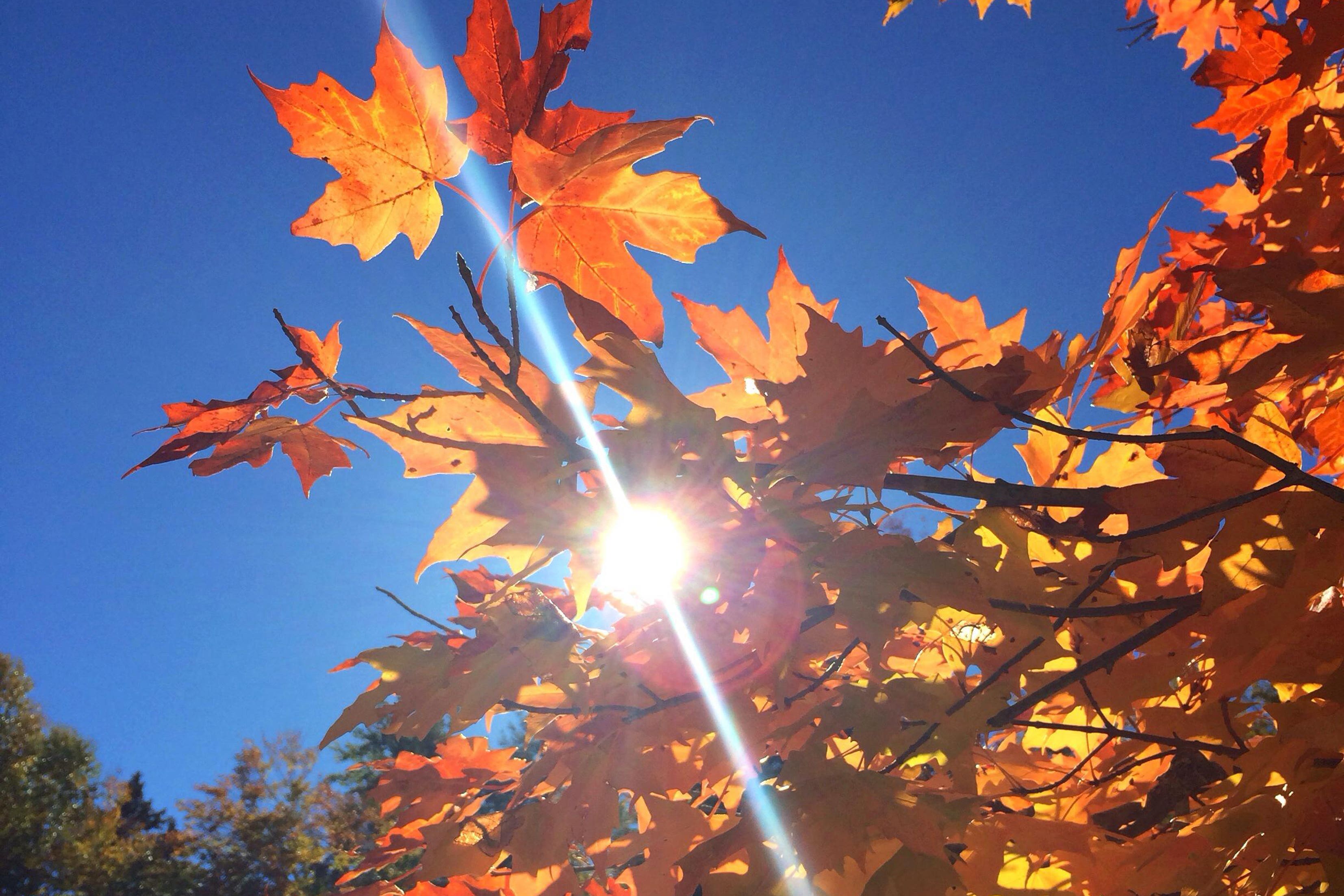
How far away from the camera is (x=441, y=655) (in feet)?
3.83

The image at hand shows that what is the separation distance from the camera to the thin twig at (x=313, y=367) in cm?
99

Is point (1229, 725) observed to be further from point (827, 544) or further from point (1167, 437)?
point (827, 544)

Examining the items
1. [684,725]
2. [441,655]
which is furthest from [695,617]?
[441,655]

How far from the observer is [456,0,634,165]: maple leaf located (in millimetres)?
944

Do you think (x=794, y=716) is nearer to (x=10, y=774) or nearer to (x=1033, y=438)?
(x=1033, y=438)

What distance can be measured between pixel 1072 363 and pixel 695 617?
85 centimetres

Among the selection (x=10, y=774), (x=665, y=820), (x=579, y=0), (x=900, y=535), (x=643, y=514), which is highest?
(x=10, y=774)

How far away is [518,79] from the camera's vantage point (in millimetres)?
981

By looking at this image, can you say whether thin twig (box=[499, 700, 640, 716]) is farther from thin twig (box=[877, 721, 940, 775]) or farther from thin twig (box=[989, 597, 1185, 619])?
thin twig (box=[989, 597, 1185, 619])

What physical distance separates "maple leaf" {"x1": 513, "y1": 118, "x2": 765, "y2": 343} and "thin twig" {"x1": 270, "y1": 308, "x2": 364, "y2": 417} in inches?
13.7

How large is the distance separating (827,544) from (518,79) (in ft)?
2.65

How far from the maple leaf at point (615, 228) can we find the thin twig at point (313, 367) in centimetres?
35

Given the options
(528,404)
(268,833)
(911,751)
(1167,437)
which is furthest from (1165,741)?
(268,833)

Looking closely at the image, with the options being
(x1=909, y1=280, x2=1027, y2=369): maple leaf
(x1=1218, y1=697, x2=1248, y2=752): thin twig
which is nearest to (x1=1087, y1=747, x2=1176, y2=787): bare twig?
(x1=1218, y1=697, x2=1248, y2=752): thin twig
